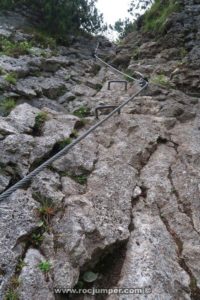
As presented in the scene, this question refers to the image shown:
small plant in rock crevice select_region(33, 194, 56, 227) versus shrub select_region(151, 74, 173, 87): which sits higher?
shrub select_region(151, 74, 173, 87)

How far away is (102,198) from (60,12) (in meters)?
12.3

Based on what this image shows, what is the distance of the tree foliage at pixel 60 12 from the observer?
15383mm

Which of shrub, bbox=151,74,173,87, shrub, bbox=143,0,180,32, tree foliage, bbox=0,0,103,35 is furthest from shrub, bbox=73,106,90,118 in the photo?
tree foliage, bbox=0,0,103,35

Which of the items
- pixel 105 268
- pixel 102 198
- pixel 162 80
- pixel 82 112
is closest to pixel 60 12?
pixel 162 80

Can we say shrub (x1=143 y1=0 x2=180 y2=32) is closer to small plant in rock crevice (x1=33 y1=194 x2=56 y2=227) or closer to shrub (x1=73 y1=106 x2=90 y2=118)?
shrub (x1=73 y1=106 x2=90 y2=118)

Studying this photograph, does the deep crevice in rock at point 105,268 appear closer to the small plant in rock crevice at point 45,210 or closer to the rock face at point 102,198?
the rock face at point 102,198

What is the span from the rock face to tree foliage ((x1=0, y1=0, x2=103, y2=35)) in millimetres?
7009

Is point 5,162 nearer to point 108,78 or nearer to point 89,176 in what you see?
point 89,176

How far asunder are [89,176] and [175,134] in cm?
256

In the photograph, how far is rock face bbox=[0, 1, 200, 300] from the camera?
4137 millimetres

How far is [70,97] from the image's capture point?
31.3 feet

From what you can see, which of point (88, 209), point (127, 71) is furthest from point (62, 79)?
point (88, 209)

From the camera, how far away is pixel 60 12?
15281mm

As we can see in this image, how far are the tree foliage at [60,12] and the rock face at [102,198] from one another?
701 centimetres
